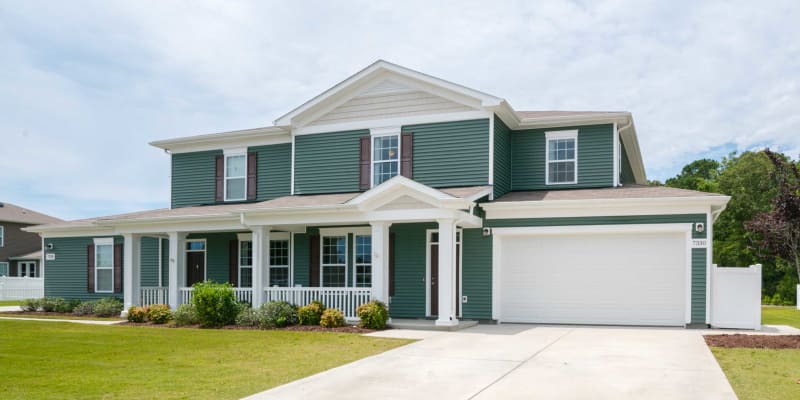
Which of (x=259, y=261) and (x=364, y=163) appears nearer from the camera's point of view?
(x=259, y=261)

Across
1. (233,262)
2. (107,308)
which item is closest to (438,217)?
(233,262)

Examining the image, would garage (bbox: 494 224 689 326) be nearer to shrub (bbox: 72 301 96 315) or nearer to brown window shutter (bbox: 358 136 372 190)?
brown window shutter (bbox: 358 136 372 190)

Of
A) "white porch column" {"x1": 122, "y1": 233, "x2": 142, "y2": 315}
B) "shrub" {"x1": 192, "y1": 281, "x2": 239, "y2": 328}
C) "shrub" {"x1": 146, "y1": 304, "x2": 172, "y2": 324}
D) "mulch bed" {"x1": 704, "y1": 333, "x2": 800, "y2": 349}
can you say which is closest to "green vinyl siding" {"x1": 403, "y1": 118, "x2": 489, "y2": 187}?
"shrub" {"x1": 192, "y1": 281, "x2": 239, "y2": 328}

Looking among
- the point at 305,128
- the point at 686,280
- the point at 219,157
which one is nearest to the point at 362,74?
the point at 305,128

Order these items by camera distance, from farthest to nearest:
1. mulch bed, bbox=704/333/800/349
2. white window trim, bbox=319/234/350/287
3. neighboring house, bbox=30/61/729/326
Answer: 1. white window trim, bbox=319/234/350/287
2. neighboring house, bbox=30/61/729/326
3. mulch bed, bbox=704/333/800/349

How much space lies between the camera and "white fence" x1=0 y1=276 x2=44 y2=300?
3475 centimetres

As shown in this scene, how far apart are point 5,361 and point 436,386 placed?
6.99 m

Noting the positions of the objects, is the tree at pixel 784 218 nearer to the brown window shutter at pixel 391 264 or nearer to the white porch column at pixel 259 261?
the brown window shutter at pixel 391 264

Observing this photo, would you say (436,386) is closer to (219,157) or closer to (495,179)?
Answer: (495,179)

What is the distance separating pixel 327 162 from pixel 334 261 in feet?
9.54

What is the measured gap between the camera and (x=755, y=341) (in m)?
13.4

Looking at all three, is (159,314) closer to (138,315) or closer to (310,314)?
(138,315)

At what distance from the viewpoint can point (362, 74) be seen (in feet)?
64.5

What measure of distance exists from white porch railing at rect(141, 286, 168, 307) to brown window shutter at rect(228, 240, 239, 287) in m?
2.03
